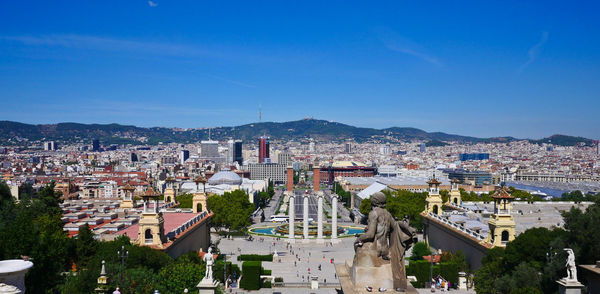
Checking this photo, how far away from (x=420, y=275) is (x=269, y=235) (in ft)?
95.7

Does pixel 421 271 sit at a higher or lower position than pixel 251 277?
higher

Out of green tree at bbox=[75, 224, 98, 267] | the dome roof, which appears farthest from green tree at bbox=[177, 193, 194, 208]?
the dome roof

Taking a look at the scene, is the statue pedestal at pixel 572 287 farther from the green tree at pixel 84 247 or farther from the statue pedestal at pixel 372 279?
the green tree at pixel 84 247

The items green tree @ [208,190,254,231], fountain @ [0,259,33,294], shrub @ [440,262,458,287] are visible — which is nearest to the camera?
fountain @ [0,259,33,294]

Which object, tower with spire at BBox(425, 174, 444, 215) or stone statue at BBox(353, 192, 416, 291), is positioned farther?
tower with spire at BBox(425, 174, 444, 215)

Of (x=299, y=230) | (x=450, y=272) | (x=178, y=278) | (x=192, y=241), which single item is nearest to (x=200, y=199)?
(x=192, y=241)

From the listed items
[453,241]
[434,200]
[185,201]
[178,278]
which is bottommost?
[453,241]

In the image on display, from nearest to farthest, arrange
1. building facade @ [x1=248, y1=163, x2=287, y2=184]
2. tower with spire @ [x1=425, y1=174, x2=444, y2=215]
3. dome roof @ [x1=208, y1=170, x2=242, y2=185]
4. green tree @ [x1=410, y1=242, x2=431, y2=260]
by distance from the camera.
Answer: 1. green tree @ [x1=410, y1=242, x2=431, y2=260]
2. tower with spire @ [x1=425, y1=174, x2=444, y2=215]
3. dome roof @ [x1=208, y1=170, x2=242, y2=185]
4. building facade @ [x1=248, y1=163, x2=287, y2=184]

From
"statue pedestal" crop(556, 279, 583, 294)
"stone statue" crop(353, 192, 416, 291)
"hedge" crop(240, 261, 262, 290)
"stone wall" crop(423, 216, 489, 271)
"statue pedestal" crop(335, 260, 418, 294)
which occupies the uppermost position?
"stone statue" crop(353, 192, 416, 291)

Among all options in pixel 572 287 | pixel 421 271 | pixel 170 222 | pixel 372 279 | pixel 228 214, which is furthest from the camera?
pixel 228 214

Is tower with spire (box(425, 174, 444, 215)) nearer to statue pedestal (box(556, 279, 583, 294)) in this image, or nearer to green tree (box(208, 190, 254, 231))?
green tree (box(208, 190, 254, 231))

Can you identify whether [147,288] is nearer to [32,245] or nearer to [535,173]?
[32,245]

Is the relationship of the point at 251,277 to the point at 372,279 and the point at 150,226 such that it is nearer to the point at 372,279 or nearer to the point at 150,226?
the point at 150,226

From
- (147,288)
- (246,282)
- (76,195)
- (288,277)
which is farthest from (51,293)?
(76,195)
